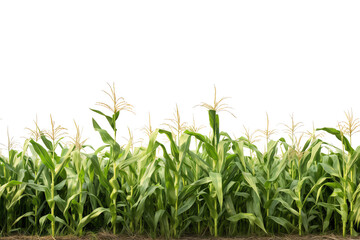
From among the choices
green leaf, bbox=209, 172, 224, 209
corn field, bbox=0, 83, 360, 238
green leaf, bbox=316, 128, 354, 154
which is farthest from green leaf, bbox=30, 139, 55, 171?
green leaf, bbox=316, 128, 354, 154

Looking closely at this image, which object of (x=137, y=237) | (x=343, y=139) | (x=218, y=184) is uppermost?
(x=343, y=139)

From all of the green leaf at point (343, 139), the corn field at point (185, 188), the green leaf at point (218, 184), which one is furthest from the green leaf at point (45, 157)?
the green leaf at point (343, 139)

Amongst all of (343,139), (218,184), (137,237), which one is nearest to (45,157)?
(137,237)

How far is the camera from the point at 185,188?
3898 mm

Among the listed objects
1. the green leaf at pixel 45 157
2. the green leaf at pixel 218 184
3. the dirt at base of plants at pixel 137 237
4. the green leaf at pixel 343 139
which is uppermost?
the green leaf at pixel 343 139

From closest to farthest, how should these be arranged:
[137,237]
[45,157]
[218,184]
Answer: [218,184] → [137,237] → [45,157]

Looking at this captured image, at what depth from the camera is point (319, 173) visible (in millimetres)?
4445

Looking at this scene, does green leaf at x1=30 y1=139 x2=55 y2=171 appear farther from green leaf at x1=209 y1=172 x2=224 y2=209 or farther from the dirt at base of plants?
green leaf at x1=209 y1=172 x2=224 y2=209

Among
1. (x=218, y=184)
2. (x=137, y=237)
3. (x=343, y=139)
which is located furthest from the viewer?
(x=343, y=139)

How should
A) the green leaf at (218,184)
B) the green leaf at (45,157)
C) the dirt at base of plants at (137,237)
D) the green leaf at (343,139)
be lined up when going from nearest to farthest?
the green leaf at (218,184) → the dirt at base of plants at (137,237) → the green leaf at (45,157) → the green leaf at (343,139)

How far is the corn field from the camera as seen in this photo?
3883 millimetres

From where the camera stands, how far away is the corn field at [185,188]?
12.7 feet

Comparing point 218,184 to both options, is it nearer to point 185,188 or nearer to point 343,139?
point 185,188

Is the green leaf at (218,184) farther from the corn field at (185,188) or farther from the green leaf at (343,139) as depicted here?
the green leaf at (343,139)
